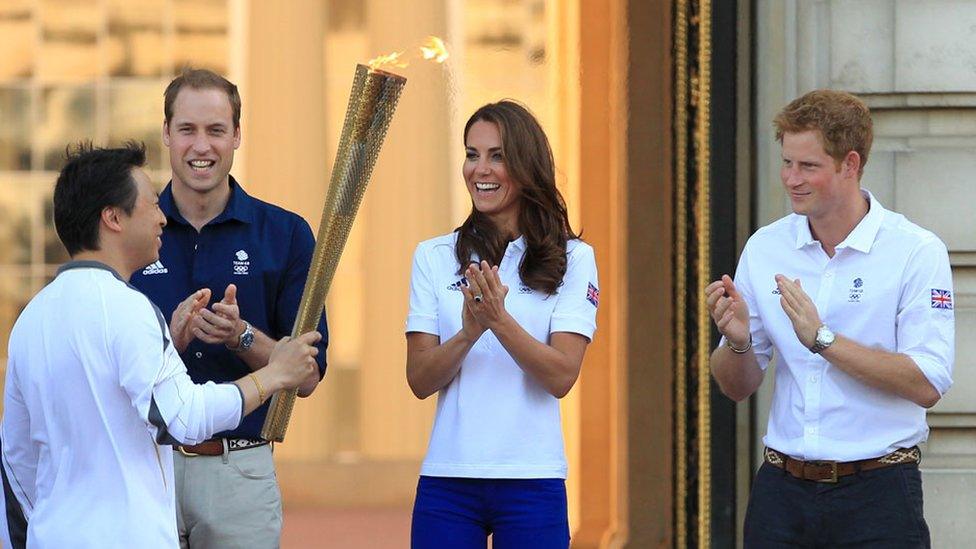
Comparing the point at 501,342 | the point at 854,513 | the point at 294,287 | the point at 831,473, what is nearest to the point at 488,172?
the point at 501,342

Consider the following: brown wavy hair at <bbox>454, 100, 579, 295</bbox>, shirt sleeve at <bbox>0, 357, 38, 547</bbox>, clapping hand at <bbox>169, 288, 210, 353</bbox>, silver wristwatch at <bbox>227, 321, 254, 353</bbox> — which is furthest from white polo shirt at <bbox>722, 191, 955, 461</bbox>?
shirt sleeve at <bbox>0, 357, 38, 547</bbox>

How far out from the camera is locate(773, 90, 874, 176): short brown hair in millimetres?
4355

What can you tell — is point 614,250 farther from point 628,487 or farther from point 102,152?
point 102,152

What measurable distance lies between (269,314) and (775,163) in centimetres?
197

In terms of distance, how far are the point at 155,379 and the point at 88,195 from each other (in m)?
0.48

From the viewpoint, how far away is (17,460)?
3.94m

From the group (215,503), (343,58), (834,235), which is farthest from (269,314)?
(343,58)

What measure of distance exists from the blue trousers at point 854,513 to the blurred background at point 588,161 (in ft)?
4.60

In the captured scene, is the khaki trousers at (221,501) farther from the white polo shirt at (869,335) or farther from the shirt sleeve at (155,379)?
the white polo shirt at (869,335)

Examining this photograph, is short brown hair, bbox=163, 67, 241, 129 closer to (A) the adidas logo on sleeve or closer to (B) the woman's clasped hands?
(A) the adidas logo on sleeve

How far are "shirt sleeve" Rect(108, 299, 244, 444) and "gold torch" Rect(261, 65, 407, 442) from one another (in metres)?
0.60

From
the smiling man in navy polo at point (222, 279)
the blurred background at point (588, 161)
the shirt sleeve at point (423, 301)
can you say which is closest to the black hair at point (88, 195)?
the smiling man in navy polo at point (222, 279)

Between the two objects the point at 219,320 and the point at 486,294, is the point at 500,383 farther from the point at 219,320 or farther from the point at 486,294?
the point at 219,320

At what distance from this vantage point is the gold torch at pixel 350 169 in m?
4.28
